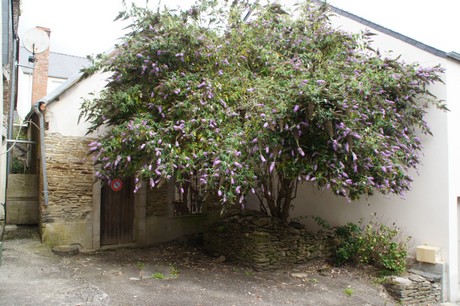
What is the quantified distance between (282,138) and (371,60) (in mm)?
2955

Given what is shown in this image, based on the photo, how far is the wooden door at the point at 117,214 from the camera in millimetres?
8742

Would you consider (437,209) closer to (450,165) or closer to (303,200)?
(450,165)

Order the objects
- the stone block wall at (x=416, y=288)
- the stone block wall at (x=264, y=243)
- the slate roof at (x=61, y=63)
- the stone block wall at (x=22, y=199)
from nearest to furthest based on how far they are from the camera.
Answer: the stone block wall at (x=416, y=288), the stone block wall at (x=264, y=243), the stone block wall at (x=22, y=199), the slate roof at (x=61, y=63)

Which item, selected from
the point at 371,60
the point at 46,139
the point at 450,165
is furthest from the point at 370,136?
the point at 46,139

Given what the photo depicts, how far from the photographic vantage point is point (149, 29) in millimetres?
6766

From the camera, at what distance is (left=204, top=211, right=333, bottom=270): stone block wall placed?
732cm

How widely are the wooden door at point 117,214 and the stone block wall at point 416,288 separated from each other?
601 centimetres

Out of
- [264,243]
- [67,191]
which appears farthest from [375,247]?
[67,191]

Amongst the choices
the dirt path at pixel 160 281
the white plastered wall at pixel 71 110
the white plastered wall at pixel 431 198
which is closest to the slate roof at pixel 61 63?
the white plastered wall at pixel 71 110

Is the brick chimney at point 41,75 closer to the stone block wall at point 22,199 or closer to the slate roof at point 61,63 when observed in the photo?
the slate roof at point 61,63

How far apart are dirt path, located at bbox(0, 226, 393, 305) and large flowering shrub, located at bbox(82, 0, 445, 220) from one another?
Answer: 5.27ft

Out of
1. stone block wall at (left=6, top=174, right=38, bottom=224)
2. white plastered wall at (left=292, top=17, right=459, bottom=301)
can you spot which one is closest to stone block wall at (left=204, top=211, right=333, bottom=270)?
white plastered wall at (left=292, top=17, right=459, bottom=301)

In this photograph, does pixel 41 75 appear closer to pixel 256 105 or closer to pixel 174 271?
pixel 174 271

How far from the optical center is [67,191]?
7.88 m
